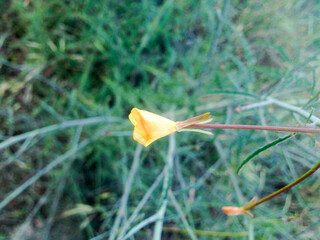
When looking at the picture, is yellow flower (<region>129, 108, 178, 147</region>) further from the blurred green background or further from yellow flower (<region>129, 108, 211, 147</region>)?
the blurred green background

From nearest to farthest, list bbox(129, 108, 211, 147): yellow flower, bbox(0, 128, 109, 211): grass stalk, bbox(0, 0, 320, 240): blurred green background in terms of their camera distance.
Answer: bbox(129, 108, 211, 147): yellow flower, bbox(0, 128, 109, 211): grass stalk, bbox(0, 0, 320, 240): blurred green background

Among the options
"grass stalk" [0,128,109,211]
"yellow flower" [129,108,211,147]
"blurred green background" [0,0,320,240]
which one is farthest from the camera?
"blurred green background" [0,0,320,240]

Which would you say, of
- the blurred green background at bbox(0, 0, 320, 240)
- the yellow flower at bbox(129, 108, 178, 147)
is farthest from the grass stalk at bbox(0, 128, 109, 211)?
the yellow flower at bbox(129, 108, 178, 147)

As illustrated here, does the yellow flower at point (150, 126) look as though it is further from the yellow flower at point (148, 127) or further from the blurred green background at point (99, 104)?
the blurred green background at point (99, 104)

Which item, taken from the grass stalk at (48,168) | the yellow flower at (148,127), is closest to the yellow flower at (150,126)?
the yellow flower at (148,127)

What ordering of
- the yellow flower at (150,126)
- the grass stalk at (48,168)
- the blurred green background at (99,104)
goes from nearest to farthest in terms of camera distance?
the yellow flower at (150,126), the grass stalk at (48,168), the blurred green background at (99,104)

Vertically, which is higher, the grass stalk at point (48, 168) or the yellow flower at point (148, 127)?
the yellow flower at point (148, 127)

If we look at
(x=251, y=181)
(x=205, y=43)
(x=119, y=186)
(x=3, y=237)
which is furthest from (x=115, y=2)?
(x=3, y=237)

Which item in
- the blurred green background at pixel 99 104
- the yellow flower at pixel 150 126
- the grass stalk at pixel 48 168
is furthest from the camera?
the blurred green background at pixel 99 104

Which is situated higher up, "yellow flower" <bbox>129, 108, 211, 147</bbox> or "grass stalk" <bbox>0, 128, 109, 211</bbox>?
"yellow flower" <bbox>129, 108, 211, 147</bbox>

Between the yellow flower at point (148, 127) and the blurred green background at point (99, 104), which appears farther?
the blurred green background at point (99, 104)
